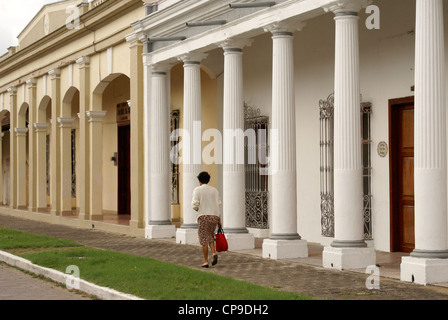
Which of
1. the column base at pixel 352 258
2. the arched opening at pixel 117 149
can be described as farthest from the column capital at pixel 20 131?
the column base at pixel 352 258

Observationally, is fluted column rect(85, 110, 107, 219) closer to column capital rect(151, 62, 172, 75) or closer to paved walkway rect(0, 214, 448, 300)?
paved walkway rect(0, 214, 448, 300)

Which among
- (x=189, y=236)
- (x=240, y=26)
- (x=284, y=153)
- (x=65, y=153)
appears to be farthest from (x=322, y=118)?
(x=65, y=153)

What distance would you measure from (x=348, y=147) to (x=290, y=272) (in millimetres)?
1924

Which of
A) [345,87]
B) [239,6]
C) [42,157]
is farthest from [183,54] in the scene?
[42,157]

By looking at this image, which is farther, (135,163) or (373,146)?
(135,163)

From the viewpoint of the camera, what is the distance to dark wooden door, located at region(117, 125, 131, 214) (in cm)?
2369

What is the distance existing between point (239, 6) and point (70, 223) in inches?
426

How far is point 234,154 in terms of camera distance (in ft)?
45.0

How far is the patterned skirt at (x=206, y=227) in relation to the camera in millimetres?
11195

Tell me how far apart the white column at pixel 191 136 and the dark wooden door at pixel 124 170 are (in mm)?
8590

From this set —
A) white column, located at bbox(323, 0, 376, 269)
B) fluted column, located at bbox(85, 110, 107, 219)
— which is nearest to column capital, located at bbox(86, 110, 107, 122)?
fluted column, located at bbox(85, 110, 107, 219)

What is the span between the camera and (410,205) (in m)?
12.3

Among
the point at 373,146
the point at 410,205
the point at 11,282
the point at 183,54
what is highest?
the point at 183,54
